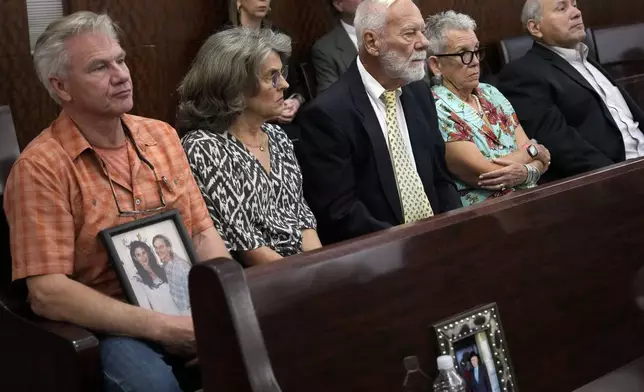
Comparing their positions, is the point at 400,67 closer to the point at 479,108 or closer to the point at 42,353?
the point at 479,108

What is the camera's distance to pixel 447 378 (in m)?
1.55

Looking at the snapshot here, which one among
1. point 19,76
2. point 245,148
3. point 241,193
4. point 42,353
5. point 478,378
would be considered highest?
point 19,76

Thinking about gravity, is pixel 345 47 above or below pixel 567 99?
above

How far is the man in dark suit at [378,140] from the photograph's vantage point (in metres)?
2.80

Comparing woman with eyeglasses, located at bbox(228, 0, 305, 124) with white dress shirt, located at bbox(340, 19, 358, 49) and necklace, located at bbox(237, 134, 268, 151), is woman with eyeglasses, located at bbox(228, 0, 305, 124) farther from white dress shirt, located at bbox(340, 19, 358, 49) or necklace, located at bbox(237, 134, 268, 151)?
necklace, located at bbox(237, 134, 268, 151)

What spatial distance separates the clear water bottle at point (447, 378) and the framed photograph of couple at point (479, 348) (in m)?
0.05

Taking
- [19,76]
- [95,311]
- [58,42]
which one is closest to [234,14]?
[19,76]

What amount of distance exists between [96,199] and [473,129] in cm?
153

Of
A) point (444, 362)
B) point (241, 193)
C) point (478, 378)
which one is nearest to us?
point (444, 362)

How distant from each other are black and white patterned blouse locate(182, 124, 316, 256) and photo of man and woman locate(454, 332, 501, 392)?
3.07 feet

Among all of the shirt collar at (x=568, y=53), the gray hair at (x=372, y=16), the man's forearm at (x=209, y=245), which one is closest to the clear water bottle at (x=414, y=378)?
the man's forearm at (x=209, y=245)

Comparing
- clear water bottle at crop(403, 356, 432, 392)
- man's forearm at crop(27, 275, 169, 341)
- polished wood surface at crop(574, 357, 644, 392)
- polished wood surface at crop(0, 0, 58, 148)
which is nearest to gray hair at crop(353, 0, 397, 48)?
polished wood surface at crop(0, 0, 58, 148)

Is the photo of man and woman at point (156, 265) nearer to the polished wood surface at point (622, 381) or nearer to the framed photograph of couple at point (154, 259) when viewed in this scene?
the framed photograph of couple at point (154, 259)

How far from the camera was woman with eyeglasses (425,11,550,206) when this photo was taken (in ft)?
10.4
